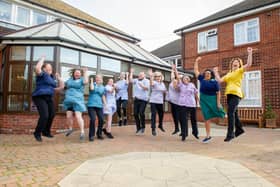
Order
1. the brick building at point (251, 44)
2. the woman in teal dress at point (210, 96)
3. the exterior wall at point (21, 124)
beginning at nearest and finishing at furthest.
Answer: the woman in teal dress at point (210, 96) → the exterior wall at point (21, 124) → the brick building at point (251, 44)

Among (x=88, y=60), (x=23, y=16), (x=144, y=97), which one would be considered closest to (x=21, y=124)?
(x=88, y=60)

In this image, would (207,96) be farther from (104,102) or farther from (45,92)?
(45,92)

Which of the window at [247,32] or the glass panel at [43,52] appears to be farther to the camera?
the window at [247,32]

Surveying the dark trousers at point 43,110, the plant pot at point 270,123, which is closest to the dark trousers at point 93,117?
the dark trousers at point 43,110

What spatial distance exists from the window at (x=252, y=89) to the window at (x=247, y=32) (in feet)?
6.13

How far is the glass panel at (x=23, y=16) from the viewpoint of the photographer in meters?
12.0

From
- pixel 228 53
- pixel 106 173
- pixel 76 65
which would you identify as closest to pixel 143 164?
pixel 106 173

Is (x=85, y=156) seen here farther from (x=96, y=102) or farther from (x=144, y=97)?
(x=144, y=97)

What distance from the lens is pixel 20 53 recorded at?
717 centimetres

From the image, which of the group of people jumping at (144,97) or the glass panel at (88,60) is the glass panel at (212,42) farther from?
the group of people jumping at (144,97)

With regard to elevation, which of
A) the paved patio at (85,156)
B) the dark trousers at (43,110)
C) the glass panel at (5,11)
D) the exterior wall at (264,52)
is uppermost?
the glass panel at (5,11)

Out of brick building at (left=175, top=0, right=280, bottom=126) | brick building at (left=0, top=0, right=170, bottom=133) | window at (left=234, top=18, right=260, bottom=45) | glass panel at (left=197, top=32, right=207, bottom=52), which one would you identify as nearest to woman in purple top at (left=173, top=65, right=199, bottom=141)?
brick building at (left=0, top=0, right=170, bottom=133)

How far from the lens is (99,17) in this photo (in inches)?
752

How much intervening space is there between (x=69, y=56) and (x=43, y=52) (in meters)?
0.78
